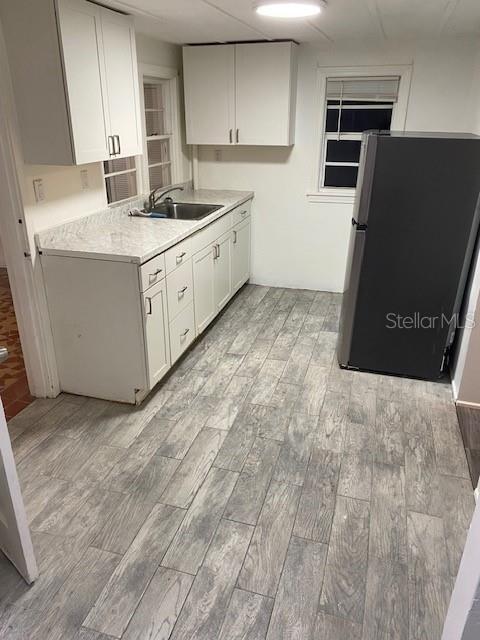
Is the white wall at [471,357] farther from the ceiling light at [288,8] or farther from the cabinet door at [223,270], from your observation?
the cabinet door at [223,270]

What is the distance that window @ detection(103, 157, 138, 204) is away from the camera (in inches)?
138

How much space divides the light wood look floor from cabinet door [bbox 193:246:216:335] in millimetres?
443

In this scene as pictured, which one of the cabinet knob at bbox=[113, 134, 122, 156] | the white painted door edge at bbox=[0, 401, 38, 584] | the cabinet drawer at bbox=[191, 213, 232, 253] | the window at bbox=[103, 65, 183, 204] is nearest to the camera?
the white painted door edge at bbox=[0, 401, 38, 584]

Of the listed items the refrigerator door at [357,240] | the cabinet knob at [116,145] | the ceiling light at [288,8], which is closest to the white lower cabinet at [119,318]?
the cabinet knob at [116,145]

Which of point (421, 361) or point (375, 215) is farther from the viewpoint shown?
point (421, 361)

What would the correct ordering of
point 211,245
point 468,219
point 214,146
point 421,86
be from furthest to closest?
point 214,146
point 421,86
point 211,245
point 468,219

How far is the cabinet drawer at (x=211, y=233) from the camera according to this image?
3.30 meters

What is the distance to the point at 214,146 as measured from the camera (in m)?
4.57

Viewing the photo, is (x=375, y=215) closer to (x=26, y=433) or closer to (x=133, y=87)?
(x=133, y=87)

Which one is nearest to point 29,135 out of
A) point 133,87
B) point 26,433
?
point 133,87

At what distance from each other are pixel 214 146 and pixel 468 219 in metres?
2.63

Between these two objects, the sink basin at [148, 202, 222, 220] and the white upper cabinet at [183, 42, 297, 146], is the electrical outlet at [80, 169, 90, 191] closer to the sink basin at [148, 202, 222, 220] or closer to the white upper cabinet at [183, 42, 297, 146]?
the sink basin at [148, 202, 222, 220]

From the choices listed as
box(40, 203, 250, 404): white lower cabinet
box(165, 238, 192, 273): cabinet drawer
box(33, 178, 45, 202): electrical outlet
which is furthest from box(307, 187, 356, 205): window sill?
box(33, 178, 45, 202): electrical outlet

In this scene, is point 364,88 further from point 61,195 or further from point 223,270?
point 61,195
